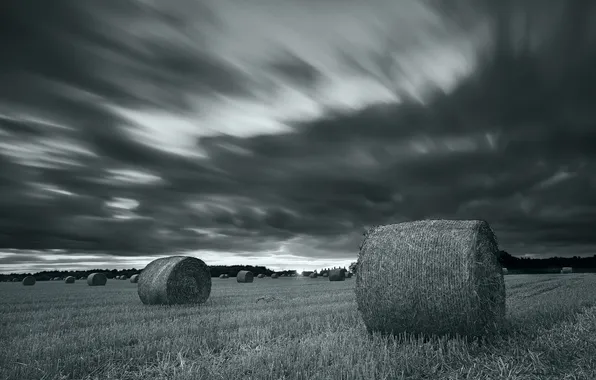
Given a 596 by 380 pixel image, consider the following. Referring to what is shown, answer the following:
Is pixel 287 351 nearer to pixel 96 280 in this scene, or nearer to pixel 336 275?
pixel 336 275

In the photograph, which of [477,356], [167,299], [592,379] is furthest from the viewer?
[167,299]

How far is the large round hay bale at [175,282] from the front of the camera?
15125 millimetres

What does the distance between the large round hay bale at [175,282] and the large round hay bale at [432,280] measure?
9.02 m

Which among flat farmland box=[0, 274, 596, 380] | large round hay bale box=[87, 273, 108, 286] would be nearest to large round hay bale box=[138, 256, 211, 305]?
flat farmland box=[0, 274, 596, 380]

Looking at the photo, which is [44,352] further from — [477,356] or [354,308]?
[354,308]

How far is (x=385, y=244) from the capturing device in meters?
8.20

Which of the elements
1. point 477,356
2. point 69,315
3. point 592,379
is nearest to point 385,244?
point 477,356

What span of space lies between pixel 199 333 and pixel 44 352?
256 centimetres

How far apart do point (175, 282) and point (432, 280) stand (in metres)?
10.5

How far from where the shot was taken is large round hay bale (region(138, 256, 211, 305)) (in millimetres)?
15125

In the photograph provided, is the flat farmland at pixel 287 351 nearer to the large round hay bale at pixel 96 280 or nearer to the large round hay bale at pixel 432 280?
the large round hay bale at pixel 432 280

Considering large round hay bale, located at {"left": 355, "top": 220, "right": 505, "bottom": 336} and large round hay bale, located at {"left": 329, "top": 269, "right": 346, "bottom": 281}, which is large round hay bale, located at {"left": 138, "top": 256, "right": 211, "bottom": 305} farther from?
large round hay bale, located at {"left": 329, "top": 269, "right": 346, "bottom": 281}

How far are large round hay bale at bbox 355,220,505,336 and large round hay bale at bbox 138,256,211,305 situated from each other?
902cm

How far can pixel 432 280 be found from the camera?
→ 7445 mm
